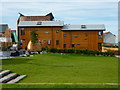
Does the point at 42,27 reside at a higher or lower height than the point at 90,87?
higher

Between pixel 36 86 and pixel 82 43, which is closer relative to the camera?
pixel 36 86

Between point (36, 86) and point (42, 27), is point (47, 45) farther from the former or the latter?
point (36, 86)

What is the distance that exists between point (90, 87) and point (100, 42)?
2545 centimetres

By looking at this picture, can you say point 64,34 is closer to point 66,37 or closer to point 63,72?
point 66,37

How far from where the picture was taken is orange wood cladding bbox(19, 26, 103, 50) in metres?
30.5

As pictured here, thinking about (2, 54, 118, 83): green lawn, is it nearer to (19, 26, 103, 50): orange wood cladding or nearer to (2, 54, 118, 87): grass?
(2, 54, 118, 87): grass

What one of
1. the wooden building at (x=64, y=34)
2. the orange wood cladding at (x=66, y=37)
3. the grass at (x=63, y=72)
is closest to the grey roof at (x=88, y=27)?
the wooden building at (x=64, y=34)

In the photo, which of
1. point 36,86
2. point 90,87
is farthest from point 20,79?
point 90,87

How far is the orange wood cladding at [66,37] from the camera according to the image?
100 ft

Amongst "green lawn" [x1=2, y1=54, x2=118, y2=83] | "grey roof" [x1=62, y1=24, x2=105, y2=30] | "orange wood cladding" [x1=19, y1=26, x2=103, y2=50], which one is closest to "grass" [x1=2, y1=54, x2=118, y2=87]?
"green lawn" [x1=2, y1=54, x2=118, y2=83]

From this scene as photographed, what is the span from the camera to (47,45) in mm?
30906

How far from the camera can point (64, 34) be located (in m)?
31.0

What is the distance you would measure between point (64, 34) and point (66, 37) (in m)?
0.53

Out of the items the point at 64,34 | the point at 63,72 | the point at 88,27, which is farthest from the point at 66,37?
the point at 63,72
